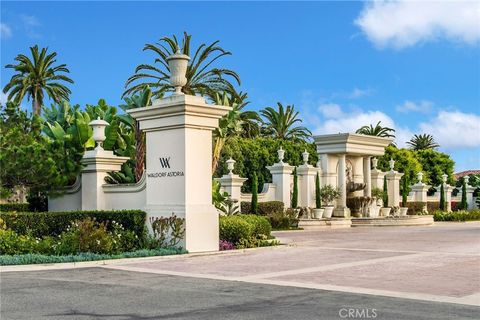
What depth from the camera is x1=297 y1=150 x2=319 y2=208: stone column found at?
129 ft

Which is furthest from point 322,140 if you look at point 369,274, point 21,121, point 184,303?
point 184,303

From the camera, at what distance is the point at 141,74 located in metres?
45.4

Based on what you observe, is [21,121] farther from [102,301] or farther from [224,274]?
[102,301]

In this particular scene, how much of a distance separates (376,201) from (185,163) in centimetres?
2675

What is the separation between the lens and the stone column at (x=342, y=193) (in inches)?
1539

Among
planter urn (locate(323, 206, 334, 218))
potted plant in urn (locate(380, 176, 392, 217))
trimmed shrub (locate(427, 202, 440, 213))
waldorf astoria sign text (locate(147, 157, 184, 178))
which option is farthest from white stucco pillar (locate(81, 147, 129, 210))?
trimmed shrub (locate(427, 202, 440, 213))

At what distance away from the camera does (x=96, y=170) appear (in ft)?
71.6

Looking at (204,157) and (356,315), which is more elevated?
(204,157)

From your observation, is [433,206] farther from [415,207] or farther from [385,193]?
[385,193]

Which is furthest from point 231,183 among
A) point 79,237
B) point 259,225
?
point 79,237

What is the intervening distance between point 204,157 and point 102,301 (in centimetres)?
923

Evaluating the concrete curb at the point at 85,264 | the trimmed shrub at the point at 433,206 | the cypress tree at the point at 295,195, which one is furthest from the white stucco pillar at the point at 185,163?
the trimmed shrub at the point at 433,206

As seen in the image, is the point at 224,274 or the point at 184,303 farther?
the point at 224,274

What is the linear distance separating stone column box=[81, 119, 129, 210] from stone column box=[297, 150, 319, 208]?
61.5 feet
